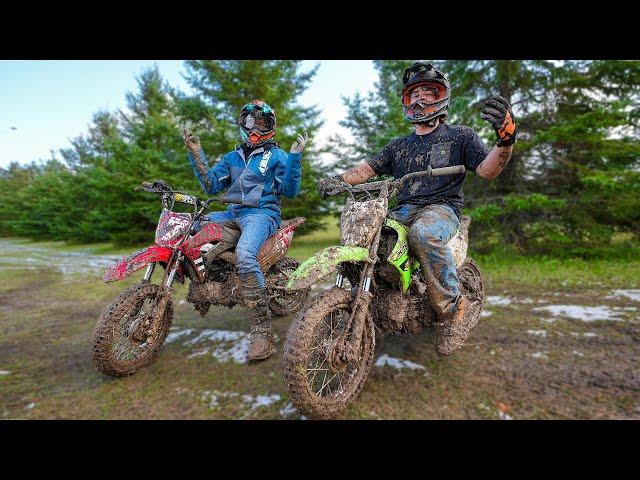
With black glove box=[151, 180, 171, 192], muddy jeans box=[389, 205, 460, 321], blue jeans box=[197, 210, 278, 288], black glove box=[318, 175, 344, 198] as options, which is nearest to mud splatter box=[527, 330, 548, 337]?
muddy jeans box=[389, 205, 460, 321]

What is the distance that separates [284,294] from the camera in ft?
13.1

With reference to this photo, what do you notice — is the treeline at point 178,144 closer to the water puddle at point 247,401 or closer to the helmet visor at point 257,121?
the helmet visor at point 257,121

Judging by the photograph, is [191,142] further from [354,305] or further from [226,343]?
[354,305]

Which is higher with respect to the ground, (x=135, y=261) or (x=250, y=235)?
(x=250, y=235)

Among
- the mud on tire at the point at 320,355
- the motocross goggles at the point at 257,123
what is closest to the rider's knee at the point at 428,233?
Result: the mud on tire at the point at 320,355

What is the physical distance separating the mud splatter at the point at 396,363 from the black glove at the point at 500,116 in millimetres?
2010

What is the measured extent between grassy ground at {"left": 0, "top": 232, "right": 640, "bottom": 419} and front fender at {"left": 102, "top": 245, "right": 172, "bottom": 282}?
3.06 feet

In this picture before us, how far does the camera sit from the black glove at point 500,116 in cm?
220

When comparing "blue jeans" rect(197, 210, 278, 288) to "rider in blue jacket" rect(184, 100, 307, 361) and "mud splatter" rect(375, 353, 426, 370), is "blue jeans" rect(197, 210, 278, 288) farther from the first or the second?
"mud splatter" rect(375, 353, 426, 370)

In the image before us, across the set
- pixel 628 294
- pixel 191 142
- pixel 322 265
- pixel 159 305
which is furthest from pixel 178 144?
pixel 628 294

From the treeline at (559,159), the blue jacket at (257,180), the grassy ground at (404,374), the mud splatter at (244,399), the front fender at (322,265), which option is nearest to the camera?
the front fender at (322,265)

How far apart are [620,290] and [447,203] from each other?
3.61 metres

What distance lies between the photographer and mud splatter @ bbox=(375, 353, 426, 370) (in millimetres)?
2830

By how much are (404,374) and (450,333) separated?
541 mm
